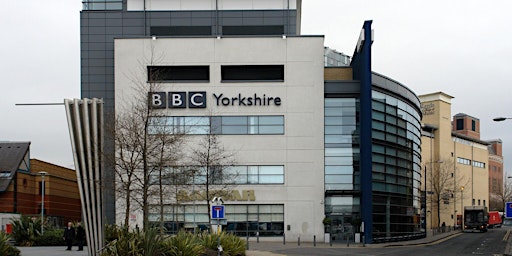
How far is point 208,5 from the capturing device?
182 ft

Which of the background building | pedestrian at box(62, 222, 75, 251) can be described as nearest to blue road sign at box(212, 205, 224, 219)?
pedestrian at box(62, 222, 75, 251)

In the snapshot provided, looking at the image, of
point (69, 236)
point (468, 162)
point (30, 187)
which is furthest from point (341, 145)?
point (468, 162)

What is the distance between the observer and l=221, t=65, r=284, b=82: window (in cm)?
5147

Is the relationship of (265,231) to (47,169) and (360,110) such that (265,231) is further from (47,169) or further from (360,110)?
(47,169)

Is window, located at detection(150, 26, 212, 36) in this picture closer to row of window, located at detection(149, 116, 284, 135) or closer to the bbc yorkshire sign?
the bbc yorkshire sign

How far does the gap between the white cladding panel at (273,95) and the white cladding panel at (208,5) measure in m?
5.74

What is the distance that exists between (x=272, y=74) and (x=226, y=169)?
8950 mm

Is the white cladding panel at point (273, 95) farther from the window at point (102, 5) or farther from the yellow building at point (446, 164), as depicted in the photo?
the yellow building at point (446, 164)

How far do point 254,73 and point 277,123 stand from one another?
4827 mm

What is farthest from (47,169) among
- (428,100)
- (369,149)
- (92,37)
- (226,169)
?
(428,100)

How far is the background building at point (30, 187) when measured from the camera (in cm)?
5959

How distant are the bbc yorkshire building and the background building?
648 inches

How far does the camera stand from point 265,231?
4925 cm

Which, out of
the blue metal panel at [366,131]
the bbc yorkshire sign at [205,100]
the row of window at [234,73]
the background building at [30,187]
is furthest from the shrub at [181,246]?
the background building at [30,187]
